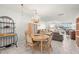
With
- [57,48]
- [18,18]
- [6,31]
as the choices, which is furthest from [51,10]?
[6,31]

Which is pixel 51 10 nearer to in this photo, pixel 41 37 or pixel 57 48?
pixel 41 37

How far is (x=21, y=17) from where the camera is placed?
214 cm

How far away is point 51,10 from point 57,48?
892mm

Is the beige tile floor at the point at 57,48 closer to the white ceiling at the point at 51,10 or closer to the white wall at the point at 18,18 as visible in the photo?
the white wall at the point at 18,18

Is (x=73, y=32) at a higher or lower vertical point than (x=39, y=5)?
lower

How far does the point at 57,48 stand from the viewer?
7.10ft

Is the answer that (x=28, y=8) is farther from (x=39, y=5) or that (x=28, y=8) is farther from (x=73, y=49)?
(x=73, y=49)

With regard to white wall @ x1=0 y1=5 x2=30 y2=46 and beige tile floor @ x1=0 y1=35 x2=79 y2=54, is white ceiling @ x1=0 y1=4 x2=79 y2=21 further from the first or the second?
beige tile floor @ x1=0 y1=35 x2=79 y2=54

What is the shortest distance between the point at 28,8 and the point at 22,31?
55cm

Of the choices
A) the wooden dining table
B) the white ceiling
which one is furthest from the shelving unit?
the wooden dining table

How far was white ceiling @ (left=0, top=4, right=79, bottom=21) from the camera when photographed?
211 cm

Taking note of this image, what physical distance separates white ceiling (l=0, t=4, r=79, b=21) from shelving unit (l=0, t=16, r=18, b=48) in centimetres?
30
